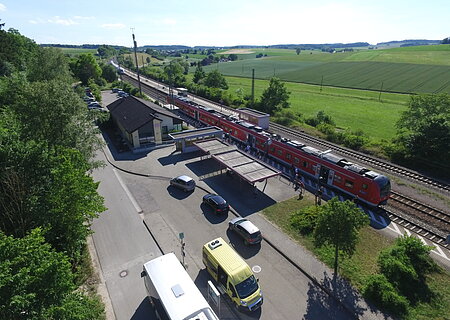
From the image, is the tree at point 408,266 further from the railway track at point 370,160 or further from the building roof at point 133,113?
the building roof at point 133,113

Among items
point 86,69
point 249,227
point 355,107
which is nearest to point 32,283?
point 249,227

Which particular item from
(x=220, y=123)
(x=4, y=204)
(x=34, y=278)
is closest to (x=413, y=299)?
(x=34, y=278)

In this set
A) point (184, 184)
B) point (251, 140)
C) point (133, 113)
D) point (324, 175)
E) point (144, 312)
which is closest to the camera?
point (144, 312)

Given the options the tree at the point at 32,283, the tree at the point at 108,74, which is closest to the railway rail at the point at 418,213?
the tree at the point at 32,283

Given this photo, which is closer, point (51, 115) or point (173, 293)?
point (173, 293)

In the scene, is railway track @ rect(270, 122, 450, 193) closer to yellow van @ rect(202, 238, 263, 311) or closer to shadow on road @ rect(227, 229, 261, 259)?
shadow on road @ rect(227, 229, 261, 259)

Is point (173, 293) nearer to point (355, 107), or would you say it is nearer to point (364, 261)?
point (364, 261)

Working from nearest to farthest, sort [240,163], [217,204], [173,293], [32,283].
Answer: [32,283] < [173,293] < [217,204] < [240,163]
